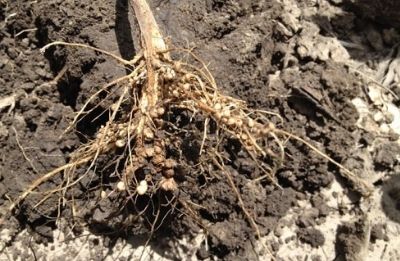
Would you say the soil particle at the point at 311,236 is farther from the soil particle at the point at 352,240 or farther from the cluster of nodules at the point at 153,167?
the cluster of nodules at the point at 153,167

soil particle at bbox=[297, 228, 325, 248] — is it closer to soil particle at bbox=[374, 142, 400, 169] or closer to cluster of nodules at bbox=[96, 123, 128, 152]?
soil particle at bbox=[374, 142, 400, 169]

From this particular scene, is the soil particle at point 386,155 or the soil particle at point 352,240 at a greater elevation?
the soil particle at point 386,155

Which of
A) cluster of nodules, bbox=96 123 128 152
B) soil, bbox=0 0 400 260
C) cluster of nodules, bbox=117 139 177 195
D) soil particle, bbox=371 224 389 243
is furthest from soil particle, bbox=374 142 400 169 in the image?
cluster of nodules, bbox=96 123 128 152

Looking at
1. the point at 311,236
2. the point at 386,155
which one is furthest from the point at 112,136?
the point at 386,155

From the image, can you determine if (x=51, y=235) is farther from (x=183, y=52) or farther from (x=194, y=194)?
(x=183, y=52)

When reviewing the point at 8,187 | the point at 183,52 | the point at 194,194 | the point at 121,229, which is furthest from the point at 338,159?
the point at 8,187

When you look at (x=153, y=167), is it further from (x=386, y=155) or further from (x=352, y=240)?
(x=386, y=155)

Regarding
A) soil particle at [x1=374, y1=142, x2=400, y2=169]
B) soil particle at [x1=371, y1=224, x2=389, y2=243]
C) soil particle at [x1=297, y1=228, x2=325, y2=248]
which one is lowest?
soil particle at [x1=371, y1=224, x2=389, y2=243]

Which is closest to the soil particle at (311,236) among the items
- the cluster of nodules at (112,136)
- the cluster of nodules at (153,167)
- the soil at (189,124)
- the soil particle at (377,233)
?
the soil at (189,124)
